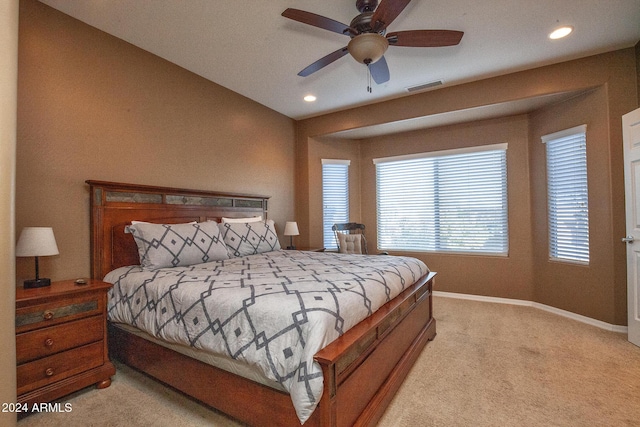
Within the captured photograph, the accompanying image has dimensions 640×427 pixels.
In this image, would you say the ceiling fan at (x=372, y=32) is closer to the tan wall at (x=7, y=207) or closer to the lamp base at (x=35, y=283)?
the tan wall at (x=7, y=207)

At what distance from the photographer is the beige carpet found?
176 cm

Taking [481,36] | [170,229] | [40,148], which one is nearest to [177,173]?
[170,229]

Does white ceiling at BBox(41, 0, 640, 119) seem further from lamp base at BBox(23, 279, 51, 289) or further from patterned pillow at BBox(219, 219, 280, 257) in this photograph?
lamp base at BBox(23, 279, 51, 289)

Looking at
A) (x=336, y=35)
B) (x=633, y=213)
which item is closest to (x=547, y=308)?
(x=633, y=213)

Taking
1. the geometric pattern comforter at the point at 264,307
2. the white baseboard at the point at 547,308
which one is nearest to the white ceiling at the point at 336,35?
the geometric pattern comforter at the point at 264,307

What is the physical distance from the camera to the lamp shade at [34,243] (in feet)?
6.43

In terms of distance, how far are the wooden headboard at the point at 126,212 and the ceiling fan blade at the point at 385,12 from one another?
2465 millimetres

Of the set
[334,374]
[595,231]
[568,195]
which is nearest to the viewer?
[334,374]

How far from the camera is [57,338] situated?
1936 mm

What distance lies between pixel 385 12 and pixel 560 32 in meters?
2.03

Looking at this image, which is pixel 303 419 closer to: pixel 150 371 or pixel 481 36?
pixel 150 371

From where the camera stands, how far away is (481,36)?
9.14 ft

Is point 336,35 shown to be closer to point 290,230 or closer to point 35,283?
point 290,230

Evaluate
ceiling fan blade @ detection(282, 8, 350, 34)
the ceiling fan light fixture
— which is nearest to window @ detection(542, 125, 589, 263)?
the ceiling fan light fixture
